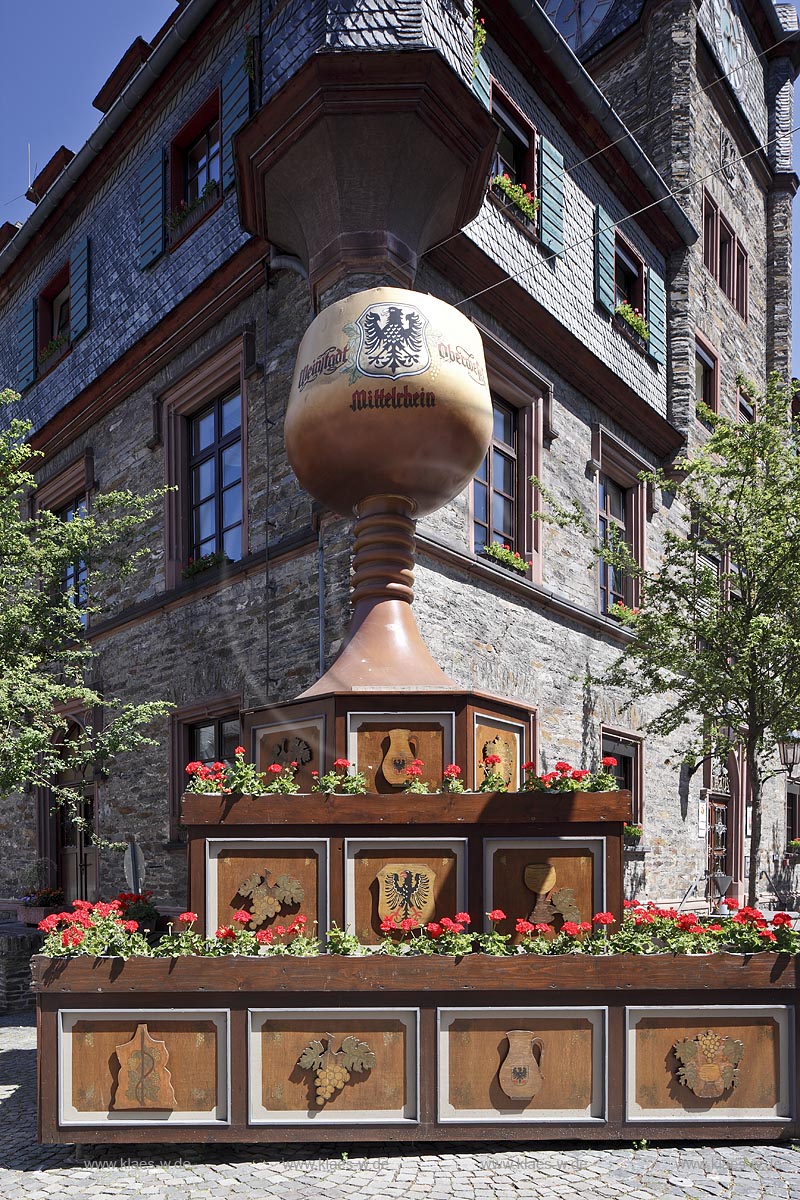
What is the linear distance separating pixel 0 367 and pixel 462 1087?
14970 millimetres

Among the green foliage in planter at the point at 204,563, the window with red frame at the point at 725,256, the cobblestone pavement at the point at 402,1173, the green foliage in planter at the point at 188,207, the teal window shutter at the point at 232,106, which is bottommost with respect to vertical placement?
the cobblestone pavement at the point at 402,1173

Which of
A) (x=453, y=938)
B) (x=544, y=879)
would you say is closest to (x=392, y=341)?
(x=544, y=879)

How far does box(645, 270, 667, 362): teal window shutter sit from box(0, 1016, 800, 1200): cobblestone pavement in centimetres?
1169

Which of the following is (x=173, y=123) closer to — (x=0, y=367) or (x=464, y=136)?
(x=464, y=136)

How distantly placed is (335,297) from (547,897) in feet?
19.1

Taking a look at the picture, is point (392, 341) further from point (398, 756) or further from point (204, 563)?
point (204, 563)

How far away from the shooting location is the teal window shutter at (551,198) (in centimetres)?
1202

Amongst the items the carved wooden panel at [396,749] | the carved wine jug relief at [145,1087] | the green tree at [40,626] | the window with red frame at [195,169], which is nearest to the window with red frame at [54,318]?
the window with red frame at [195,169]

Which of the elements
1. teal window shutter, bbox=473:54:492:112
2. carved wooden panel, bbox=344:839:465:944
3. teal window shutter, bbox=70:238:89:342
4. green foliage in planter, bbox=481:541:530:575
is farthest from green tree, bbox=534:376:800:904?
teal window shutter, bbox=70:238:89:342

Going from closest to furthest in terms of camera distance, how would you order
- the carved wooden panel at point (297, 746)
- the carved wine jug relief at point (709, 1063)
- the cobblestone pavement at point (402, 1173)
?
the cobblestone pavement at point (402, 1173) → the carved wine jug relief at point (709, 1063) → the carved wooden panel at point (297, 746)

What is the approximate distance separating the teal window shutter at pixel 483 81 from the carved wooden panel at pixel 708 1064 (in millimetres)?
8795

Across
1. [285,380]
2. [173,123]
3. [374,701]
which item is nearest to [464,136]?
[285,380]

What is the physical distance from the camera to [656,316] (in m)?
15.1

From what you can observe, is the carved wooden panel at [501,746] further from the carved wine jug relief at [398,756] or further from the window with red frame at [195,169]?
the window with red frame at [195,169]
